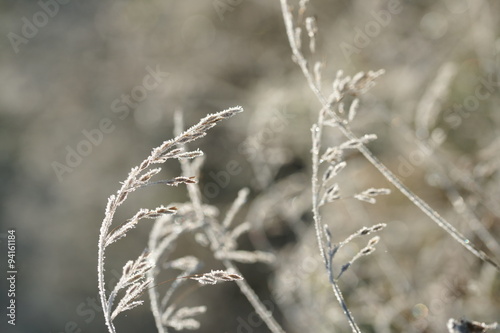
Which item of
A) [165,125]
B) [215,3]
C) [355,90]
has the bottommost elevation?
[355,90]

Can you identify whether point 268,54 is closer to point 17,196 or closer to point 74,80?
point 74,80

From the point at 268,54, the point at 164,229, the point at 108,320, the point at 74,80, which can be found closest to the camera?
the point at 108,320

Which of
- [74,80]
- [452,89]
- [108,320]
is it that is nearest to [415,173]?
[452,89]

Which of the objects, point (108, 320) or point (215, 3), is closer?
point (108, 320)

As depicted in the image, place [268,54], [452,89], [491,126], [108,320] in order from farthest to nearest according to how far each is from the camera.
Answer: [268,54]
[452,89]
[491,126]
[108,320]

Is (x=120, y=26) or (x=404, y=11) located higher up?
(x=120, y=26)

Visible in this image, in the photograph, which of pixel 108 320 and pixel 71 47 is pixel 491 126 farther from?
pixel 71 47
